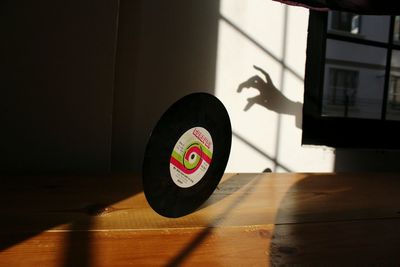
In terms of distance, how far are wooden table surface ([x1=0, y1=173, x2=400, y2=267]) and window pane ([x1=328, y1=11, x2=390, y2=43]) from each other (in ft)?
2.91

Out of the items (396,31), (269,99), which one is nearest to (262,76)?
(269,99)

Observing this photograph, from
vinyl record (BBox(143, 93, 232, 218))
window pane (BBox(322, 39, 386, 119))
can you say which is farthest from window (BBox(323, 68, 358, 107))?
vinyl record (BBox(143, 93, 232, 218))

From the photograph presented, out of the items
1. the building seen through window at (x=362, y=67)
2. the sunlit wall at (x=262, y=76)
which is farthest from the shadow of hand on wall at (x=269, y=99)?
the building seen through window at (x=362, y=67)

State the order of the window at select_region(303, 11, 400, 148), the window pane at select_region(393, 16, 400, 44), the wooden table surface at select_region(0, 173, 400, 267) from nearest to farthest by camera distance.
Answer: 1. the wooden table surface at select_region(0, 173, 400, 267)
2. the window at select_region(303, 11, 400, 148)
3. the window pane at select_region(393, 16, 400, 44)

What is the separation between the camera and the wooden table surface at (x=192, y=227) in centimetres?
49

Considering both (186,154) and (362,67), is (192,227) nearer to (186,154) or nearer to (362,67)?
(186,154)

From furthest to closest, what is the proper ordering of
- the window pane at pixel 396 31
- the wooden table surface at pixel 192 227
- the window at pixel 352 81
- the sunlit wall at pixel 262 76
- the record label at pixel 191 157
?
the window pane at pixel 396 31
the window at pixel 352 81
the sunlit wall at pixel 262 76
the record label at pixel 191 157
the wooden table surface at pixel 192 227

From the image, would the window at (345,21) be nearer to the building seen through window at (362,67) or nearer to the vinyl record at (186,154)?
the building seen through window at (362,67)

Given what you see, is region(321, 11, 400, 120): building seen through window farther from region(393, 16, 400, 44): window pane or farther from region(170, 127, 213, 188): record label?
region(170, 127, 213, 188): record label

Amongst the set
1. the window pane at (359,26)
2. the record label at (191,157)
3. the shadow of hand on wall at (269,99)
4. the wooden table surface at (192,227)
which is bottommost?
the wooden table surface at (192,227)

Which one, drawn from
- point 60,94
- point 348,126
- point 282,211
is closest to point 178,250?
point 282,211

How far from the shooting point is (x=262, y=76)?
1290mm

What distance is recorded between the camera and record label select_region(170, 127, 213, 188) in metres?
0.61

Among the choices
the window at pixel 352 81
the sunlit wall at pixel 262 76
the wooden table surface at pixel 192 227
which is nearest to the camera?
the wooden table surface at pixel 192 227
